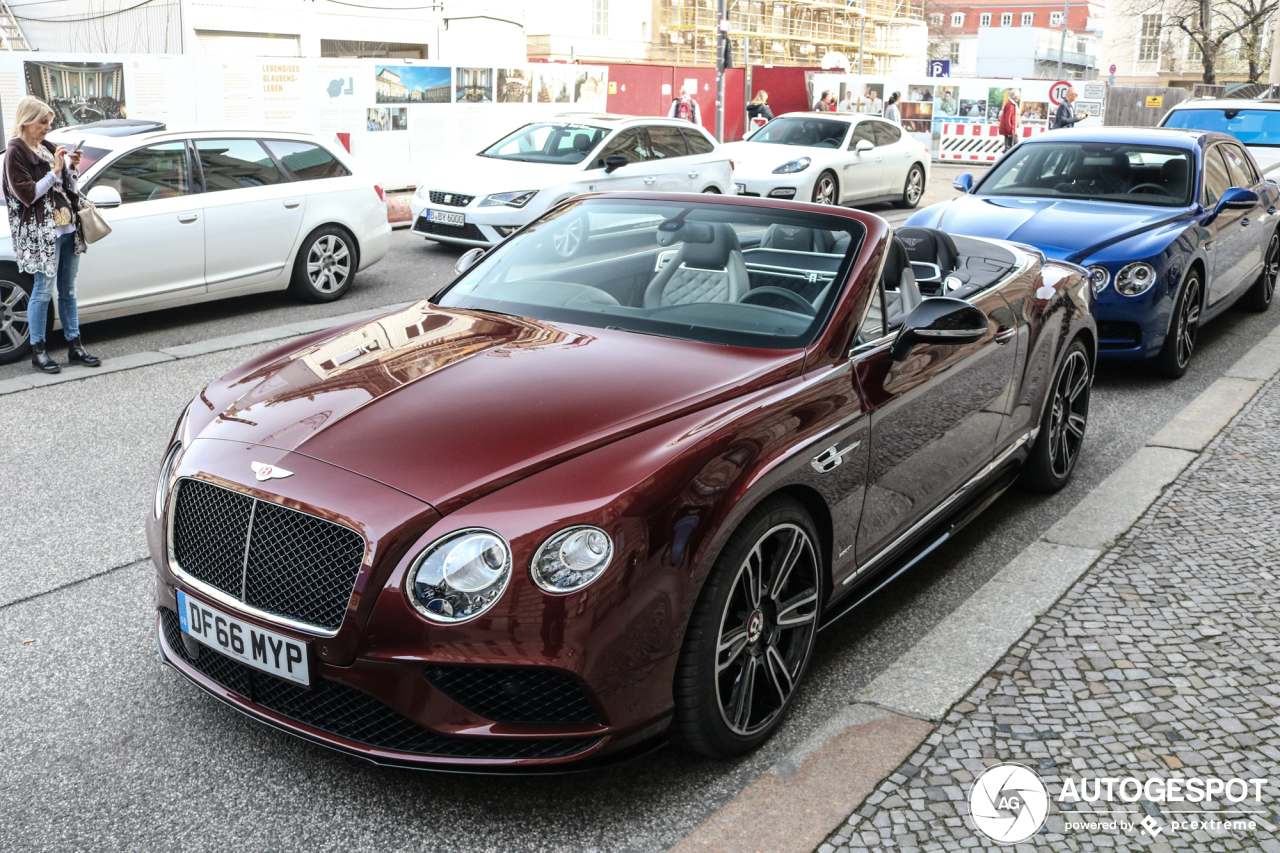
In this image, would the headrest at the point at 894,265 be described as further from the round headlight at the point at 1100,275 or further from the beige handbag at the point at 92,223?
the beige handbag at the point at 92,223

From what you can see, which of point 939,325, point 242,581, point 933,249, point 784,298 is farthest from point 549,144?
point 242,581

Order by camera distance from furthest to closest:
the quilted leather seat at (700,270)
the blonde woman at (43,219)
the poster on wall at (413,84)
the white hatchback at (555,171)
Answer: the poster on wall at (413,84) < the white hatchback at (555,171) < the blonde woman at (43,219) < the quilted leather seat at (700,270)

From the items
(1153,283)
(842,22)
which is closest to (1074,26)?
(842,22)

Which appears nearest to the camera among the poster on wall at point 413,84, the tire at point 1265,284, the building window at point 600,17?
the tire at point 1265,284

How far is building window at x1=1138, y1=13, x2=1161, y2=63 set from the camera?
265 ft

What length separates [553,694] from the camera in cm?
279

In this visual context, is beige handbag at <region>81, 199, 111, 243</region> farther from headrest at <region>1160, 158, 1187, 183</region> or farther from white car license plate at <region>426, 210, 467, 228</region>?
headrest at <region>1160, 158, 1187, 183</region>

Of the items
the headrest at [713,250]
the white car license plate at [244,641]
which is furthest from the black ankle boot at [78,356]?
the white car license plate at [244,641]

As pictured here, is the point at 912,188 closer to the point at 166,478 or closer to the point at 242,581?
the point at 166,478

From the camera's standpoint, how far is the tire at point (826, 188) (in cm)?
1723

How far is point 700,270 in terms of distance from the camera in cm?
416

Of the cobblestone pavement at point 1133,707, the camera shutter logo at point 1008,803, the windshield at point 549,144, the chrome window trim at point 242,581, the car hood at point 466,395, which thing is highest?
the windshield at point 549,144

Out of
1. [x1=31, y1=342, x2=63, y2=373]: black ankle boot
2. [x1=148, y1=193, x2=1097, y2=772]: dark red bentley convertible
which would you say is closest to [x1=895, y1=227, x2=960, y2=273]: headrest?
[x1=148, y1=193, x2=1097, y2=772]: dark red bentley convertible

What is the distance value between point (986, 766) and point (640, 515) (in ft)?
4.06
